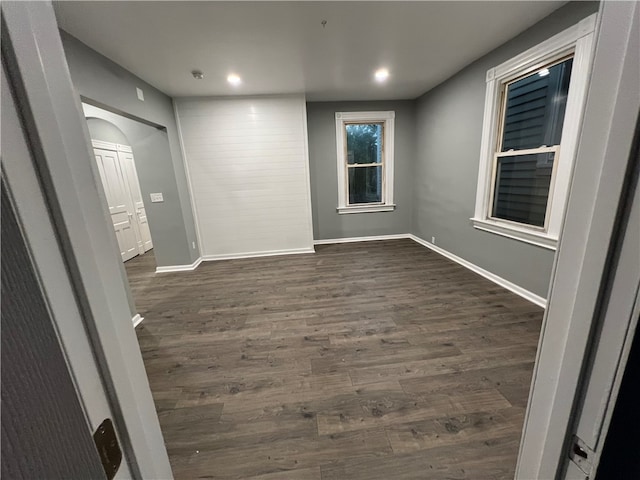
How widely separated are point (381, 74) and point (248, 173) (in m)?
2.47

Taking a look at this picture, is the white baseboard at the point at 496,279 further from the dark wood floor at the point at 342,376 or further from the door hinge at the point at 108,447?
the door hinge at the point at 108,447

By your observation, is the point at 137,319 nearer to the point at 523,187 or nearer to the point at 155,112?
the point at 155,112

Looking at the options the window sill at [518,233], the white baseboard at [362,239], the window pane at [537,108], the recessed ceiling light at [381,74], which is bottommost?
the white baseboard at [362,239]

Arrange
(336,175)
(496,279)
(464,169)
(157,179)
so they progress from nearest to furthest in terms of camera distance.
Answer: (496,279) < (464,169) < (157,179) < (336,175)

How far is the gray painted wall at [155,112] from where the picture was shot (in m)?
2.22

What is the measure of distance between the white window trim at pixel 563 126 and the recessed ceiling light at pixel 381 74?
1.18 meters

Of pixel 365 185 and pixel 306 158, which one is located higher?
pixel 306 158

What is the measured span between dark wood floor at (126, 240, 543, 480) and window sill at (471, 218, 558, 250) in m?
0.63

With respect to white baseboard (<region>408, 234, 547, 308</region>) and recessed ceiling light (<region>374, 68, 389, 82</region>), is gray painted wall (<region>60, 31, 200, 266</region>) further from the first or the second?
white baseboard (<region>408, 234, 547, 308</region>)

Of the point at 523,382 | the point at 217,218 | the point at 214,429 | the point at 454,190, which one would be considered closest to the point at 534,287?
the point at 523,382

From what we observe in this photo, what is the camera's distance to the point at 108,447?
1.27 feet

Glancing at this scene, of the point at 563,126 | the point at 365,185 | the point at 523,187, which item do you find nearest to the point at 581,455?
the point at 563,126

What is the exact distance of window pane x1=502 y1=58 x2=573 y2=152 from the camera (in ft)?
7.55

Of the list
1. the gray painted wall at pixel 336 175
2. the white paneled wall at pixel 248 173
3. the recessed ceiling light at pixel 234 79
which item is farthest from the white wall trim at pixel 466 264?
the recessed ceiling light at pixel 234 79
